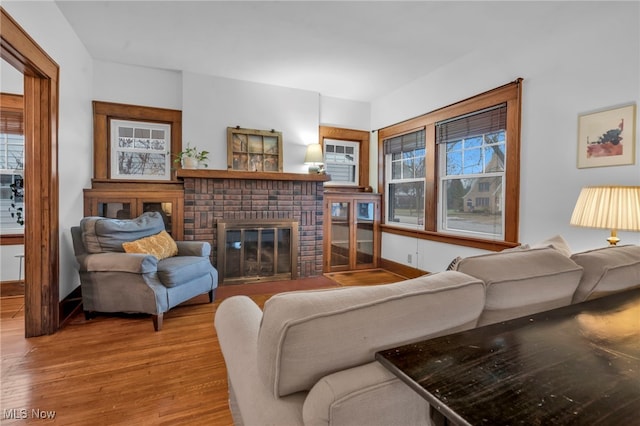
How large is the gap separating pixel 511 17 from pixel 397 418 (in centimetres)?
312

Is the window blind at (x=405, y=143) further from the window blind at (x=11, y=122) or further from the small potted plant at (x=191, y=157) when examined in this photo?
the window blind at (x=11, y=122)

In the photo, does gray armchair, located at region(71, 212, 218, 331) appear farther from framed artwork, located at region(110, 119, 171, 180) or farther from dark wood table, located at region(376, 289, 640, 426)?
dark wood table, located at region(376, 289, 640, 426)

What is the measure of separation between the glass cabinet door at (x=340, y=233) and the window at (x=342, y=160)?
1.60 feet

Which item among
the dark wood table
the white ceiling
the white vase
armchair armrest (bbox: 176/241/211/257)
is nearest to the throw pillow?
armchair armrest (bbox: 176/241/211/257)

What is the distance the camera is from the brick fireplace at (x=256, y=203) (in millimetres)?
3594

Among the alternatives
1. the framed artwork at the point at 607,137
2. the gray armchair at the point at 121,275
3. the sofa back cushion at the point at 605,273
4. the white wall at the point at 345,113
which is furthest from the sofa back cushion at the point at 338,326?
the white wall at the point at 345,113

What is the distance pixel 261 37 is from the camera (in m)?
2.91

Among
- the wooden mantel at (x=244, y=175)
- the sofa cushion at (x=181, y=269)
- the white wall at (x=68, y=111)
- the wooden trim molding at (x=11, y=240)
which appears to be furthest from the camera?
the wooden mantel at (x=244, y=175)

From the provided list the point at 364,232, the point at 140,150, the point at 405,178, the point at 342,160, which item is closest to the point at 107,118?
the point at 140,150

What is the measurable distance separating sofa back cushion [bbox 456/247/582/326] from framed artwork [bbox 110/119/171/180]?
3755 mm

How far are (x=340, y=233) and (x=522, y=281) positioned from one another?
141 inches

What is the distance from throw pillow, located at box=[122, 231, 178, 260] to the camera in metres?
2.69

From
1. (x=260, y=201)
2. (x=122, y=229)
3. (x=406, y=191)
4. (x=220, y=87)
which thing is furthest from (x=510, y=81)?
(x=122, y=229)

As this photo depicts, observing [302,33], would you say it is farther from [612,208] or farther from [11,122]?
[11,122]
